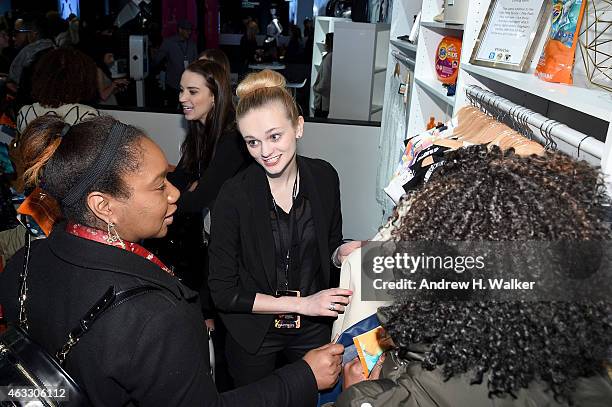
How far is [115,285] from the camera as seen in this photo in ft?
3.65

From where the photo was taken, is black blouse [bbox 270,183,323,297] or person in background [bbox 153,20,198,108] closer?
black blouse [bbox 270,183,323,297]

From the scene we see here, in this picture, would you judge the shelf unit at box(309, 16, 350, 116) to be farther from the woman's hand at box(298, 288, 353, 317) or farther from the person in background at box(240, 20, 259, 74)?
the woman's hand at box(298, 288, 353, 317)

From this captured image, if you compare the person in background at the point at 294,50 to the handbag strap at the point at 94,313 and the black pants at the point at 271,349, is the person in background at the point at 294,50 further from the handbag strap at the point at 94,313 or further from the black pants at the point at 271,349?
the handbag strap at the point at 94,313

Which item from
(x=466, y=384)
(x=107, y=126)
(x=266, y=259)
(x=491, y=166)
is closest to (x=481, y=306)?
(x=466, y=384)

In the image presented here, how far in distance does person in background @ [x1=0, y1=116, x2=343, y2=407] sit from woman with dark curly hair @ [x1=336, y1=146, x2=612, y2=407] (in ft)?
1.35

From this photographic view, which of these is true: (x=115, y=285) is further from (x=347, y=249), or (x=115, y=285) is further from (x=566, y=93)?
(x=566, y=93)

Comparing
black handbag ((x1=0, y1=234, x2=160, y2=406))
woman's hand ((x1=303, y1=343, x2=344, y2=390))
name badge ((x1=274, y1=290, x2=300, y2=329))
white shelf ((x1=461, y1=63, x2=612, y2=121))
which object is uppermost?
white shelf ((x1=461, y1=63, x2=612, y2=121))

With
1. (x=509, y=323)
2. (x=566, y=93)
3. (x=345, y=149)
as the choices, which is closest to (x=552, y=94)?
(x=566, y=93)

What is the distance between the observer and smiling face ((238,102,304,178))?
189 centimetres

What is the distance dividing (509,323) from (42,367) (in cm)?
91

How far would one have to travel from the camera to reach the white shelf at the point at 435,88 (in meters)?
2.25

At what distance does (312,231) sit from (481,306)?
1.13 metres

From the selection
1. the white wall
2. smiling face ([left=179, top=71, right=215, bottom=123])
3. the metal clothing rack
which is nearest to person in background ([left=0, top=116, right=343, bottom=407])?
the metal clothing rack

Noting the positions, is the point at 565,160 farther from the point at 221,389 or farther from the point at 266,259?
the point at 221,389
